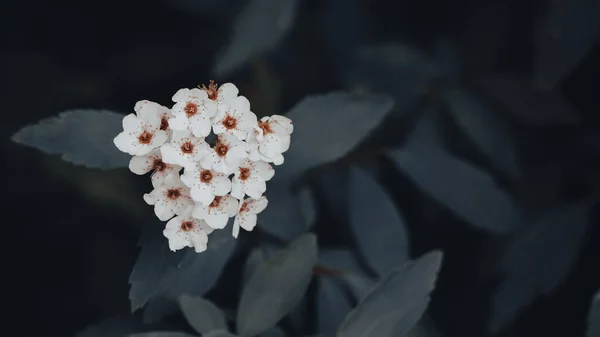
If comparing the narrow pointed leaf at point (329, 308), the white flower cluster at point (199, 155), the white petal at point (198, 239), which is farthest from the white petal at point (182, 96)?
the narrow pointed leaf at point (329, 308)

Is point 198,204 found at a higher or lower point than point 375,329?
higher

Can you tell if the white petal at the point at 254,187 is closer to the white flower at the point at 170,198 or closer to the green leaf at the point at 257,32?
the white flower at the point at 170,198

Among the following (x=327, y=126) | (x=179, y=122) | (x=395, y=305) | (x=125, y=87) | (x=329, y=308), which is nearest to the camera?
(x=179, y=122)

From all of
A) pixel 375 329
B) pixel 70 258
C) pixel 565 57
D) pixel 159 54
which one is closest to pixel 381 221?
pixel 375 329

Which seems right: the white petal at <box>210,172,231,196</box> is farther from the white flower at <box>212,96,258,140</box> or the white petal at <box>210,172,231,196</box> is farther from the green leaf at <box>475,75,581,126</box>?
the green leaf at <box>475,75,581,126</box>

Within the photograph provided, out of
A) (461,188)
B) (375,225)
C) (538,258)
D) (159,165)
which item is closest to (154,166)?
(159,165)

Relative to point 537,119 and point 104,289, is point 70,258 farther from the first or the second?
point 537,119

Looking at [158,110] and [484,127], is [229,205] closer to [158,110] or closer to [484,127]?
[158,110]
